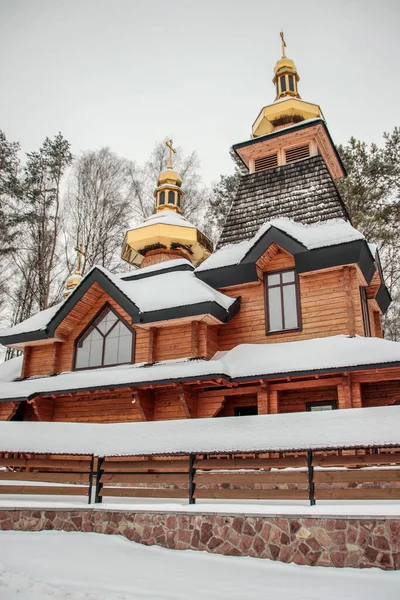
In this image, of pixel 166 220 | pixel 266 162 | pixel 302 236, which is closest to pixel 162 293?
pixel 302 236

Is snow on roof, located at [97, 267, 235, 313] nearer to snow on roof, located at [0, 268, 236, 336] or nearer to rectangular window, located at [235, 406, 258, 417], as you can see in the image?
snow on roof, located at [0, 268, 236, 336]

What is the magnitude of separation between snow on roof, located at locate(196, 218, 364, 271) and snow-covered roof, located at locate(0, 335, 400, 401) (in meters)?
2.12

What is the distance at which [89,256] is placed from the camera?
22.7 m

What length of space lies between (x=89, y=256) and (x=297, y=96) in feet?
35.5

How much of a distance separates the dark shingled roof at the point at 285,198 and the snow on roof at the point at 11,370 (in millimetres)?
6735

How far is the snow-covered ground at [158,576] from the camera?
479cm

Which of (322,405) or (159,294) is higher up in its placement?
(159,294)

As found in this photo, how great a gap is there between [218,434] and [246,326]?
517 cm

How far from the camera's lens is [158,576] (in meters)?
5.41

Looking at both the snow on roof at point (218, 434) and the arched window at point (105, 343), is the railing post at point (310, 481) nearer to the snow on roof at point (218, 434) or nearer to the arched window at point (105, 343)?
the snow on roof at point (218, 434)

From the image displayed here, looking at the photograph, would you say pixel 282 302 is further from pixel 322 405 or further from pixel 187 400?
pixel 187 400

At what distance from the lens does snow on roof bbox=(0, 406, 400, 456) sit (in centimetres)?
652

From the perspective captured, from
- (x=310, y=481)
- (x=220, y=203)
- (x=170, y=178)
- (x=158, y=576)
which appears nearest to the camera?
(x=158, y=576)

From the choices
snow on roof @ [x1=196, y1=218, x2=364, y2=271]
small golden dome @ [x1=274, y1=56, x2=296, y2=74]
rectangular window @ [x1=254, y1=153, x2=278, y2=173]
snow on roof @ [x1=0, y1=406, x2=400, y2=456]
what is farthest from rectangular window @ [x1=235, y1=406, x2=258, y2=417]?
small golden dome @ [x1=274, y1=56, x2=296, y2=74]
